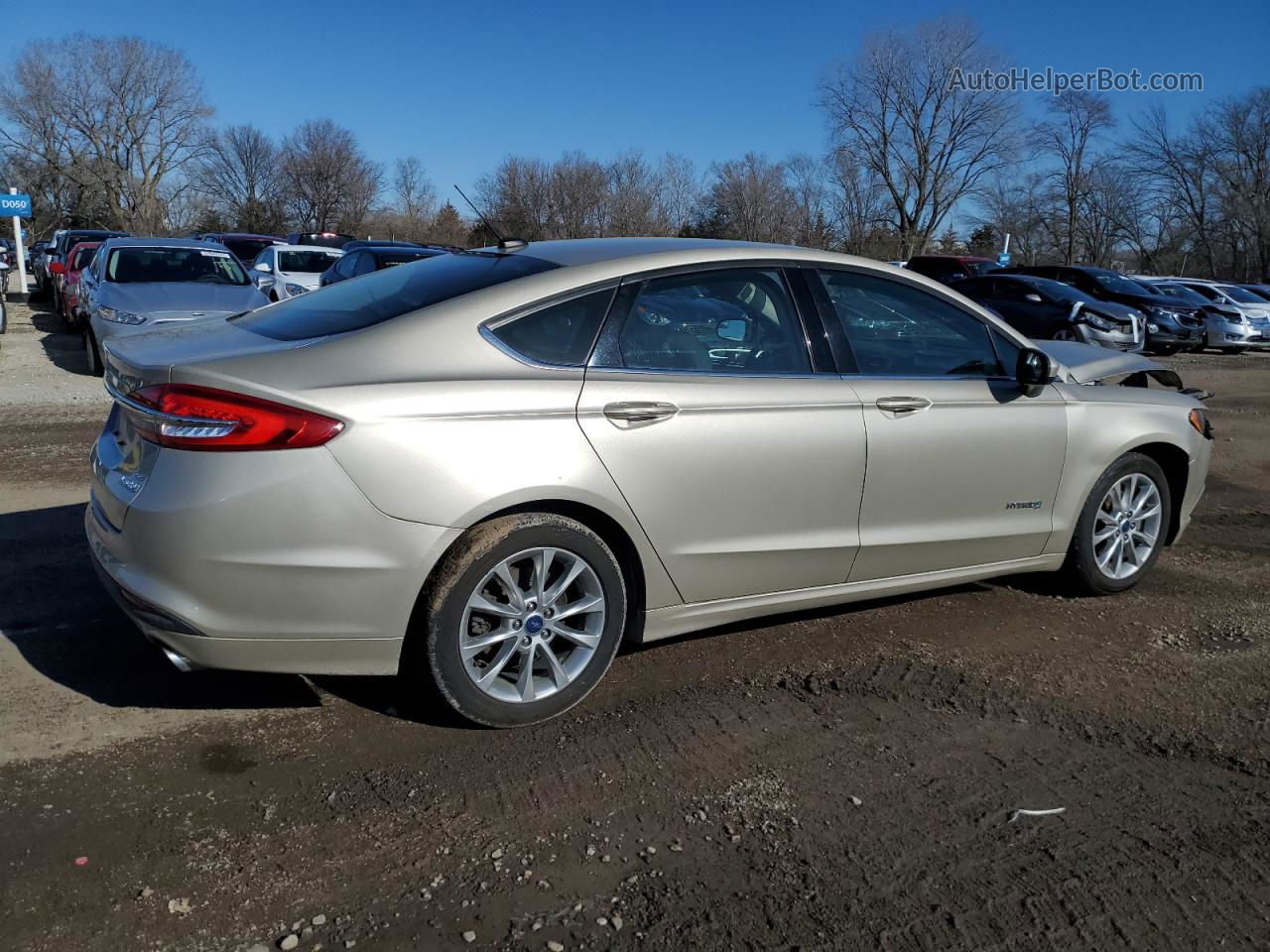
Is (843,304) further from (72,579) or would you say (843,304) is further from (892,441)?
(72,579)

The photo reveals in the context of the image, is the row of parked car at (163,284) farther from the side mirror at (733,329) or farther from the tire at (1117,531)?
the tire at (1117,531)

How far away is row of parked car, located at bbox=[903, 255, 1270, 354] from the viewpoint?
17984 mm

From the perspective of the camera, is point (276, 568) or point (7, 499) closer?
point (276, 568)

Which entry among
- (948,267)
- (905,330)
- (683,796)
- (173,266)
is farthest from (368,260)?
(948,267)

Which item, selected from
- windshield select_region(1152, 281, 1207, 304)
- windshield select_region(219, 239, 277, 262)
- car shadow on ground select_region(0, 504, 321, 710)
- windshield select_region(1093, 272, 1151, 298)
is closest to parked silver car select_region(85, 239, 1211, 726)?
car shadow on ground select_region(0, 504, 321, 710)

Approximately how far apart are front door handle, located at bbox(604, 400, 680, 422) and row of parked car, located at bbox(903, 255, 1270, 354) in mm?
15005

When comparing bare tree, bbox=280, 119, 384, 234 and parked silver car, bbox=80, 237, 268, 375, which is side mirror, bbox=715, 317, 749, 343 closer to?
parked silver car, bbox=80, 237, 268, 375

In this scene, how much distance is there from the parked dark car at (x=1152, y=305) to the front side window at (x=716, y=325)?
57.2 feet

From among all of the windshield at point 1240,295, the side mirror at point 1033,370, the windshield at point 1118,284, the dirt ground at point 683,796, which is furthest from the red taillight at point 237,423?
the windshield at point 1240,295

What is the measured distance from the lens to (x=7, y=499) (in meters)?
6.23

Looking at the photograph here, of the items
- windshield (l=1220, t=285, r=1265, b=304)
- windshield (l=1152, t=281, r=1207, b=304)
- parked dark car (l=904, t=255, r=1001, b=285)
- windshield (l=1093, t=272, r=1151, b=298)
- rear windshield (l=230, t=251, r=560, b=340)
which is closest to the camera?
rear windshield (l=230, t=251, r=560, b=340)

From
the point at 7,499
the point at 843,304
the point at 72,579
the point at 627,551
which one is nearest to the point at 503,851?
the point at 627,551

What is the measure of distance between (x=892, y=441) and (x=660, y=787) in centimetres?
172

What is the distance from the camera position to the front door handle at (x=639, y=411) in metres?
3.56
